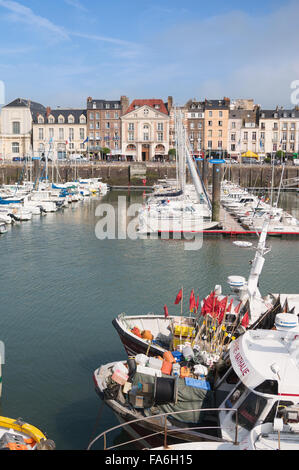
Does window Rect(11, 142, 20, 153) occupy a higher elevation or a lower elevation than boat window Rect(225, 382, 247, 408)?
higher

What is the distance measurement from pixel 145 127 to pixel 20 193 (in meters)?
42.0

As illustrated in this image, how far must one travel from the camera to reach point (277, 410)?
10.1 m

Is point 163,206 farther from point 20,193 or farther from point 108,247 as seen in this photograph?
point 20,193

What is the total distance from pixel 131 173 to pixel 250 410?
77.8 meters

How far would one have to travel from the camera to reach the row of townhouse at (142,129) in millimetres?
96875

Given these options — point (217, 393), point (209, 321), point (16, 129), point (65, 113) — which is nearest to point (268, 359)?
point (217, 393)

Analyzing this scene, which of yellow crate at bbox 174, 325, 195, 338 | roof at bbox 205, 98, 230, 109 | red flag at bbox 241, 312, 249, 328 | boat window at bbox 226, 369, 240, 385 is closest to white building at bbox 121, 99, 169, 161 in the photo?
roof at bbox 205, 98, 230, 109

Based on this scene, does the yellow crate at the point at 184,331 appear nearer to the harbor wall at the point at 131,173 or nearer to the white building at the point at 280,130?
the harbor wall at the point at 131,173

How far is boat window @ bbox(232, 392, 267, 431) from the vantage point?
10.2m

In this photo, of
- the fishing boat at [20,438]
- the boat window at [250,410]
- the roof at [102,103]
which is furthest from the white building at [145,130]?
the boat window at [250,410]

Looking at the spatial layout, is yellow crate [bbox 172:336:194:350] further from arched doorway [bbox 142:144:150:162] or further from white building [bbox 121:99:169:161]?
arched doorway [bbox 142:144:150:162]

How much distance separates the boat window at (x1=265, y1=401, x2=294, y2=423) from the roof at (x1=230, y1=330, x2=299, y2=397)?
0.72 feet

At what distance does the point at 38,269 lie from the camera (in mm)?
29562

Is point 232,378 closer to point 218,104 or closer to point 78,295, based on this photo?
point 78,295
